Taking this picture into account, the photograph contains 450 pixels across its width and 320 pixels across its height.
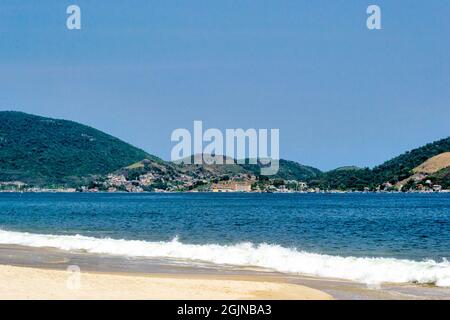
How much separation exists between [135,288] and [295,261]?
10.7m

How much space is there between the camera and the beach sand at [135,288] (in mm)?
17438

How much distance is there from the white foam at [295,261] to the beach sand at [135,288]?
12.9 feet

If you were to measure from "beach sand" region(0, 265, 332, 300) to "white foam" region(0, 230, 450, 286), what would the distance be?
3931mm

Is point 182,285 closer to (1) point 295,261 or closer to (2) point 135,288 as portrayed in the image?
(2) point 135,288

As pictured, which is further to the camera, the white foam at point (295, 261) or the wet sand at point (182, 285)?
the white foam at point (295, 261)

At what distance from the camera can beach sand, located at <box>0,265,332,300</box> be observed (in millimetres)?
17438

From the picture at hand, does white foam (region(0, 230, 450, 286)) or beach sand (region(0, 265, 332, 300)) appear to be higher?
beach sand (region(0, 265, 332, 300))

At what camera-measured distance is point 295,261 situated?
2814cm

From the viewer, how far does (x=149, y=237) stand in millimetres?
49094

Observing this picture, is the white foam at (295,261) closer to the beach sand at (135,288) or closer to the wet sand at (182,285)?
the wet sand at (182,285)

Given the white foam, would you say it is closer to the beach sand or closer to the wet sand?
the wet sand

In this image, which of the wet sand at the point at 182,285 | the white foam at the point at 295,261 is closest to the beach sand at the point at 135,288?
the wet sand at the point at 182,285

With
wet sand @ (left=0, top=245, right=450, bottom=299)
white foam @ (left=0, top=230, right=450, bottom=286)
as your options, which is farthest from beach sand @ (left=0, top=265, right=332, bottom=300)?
white foam @ (left=0, top=230, right=450, bottom=286)
